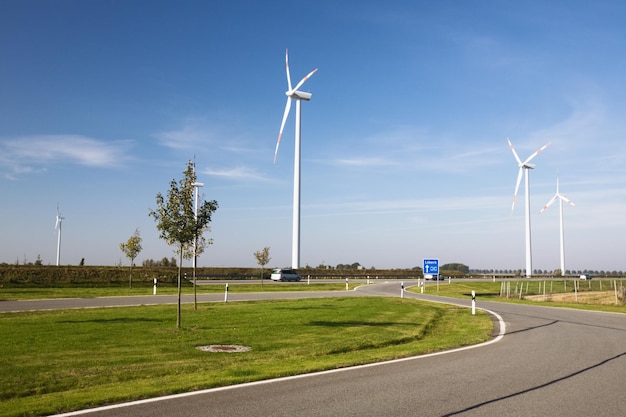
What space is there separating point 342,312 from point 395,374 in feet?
45.1

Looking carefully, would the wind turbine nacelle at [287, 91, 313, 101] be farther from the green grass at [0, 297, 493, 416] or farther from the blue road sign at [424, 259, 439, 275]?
the green grass at [0, 297, 493, 416]

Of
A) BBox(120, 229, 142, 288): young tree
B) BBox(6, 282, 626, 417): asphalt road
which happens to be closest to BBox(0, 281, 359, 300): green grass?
BBox(120, 229, 142, 288): young tree

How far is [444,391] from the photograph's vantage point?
7922 mm

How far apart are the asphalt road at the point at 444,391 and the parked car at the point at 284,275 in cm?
5136

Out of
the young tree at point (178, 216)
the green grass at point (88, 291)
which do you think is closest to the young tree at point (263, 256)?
the green grass at point (88, 291)

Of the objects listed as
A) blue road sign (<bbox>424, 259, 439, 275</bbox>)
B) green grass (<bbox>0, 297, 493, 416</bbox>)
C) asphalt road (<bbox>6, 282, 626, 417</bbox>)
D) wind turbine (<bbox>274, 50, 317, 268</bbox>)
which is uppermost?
wind turbine (<bbox>274, 50, 317, 268</bbox>)

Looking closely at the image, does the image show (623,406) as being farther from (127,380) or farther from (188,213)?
(188,213)

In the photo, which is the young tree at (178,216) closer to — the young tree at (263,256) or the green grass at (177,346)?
the green grass at (177,346)

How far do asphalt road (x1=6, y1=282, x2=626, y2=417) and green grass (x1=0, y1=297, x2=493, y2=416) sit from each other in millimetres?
797

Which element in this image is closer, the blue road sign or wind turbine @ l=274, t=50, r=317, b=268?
the blue road sign

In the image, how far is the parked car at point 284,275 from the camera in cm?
6269

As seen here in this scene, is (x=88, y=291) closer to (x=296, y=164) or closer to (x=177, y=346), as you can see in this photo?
(x=177, y=346)

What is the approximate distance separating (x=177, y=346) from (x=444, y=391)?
7560 millimetres

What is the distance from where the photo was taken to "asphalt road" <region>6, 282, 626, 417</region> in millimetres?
6781
